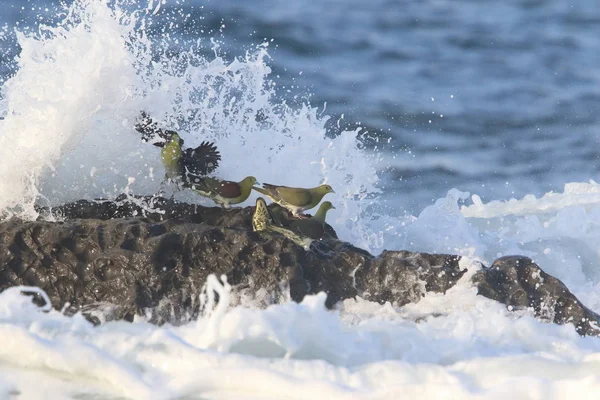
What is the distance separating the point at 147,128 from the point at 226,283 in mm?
1633

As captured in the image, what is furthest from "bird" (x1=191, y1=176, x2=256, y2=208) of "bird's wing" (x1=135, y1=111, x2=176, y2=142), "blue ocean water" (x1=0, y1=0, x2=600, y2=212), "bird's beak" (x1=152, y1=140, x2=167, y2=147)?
"blue ocean water" (x1=0, y1=0, x2=600, y2=212)

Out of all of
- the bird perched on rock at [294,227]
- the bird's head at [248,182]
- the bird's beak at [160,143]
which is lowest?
the bird perched on rock at [294,227]

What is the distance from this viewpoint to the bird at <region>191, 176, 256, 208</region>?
4504 millimetres

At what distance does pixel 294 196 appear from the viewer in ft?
14.7

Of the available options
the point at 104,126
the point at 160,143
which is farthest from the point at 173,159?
the point at 104,126

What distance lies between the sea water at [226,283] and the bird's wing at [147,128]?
0.04m

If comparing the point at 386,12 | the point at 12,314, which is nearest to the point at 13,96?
the point at 12,314

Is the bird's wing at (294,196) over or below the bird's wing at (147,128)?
below

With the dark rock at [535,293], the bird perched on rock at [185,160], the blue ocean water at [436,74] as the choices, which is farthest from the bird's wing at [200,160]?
the blue ocean water at [436,74]

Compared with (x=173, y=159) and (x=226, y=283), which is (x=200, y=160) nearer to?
(x=173, y=159)

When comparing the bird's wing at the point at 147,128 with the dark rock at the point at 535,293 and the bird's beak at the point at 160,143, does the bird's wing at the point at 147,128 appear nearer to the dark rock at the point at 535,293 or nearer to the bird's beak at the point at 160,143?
the bird's beak at the point at 160,143

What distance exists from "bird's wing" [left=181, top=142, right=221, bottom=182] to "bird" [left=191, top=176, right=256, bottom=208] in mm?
53

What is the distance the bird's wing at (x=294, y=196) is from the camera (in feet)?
14.7

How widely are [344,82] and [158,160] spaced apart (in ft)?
21.7
